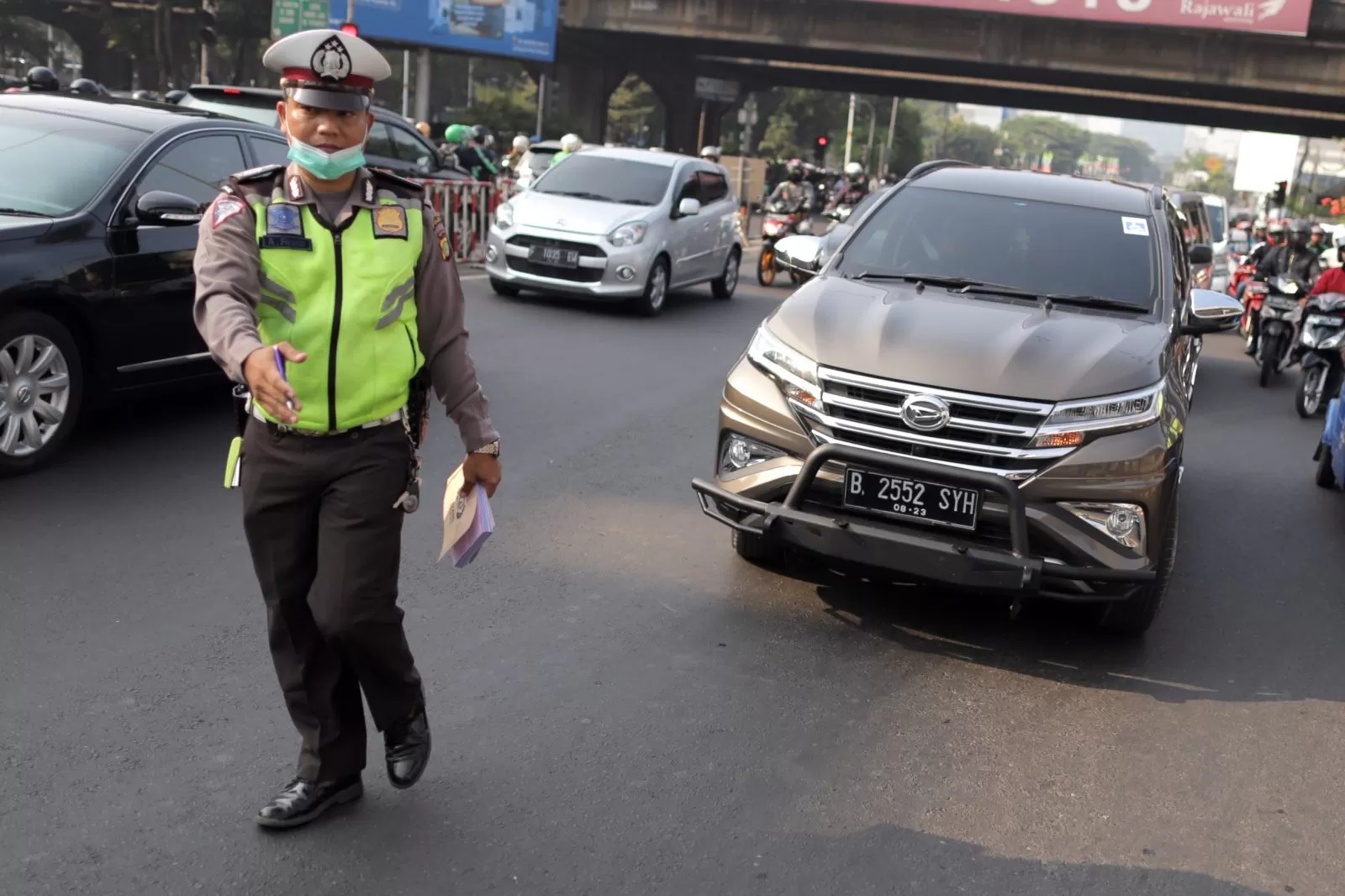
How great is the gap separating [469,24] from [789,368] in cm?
4237

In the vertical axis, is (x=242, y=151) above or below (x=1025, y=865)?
above

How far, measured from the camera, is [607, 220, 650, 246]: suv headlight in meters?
14.2

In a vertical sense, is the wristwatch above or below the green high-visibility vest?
below

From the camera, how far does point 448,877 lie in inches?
133

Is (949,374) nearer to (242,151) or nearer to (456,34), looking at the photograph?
(242,151)

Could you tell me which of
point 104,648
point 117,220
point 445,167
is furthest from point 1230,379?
point 104,648

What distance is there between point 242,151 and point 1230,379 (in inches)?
405

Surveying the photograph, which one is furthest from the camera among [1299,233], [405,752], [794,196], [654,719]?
[794,196]

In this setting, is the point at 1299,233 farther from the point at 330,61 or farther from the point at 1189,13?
the point at 1189,13

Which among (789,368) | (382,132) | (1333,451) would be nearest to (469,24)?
(382,132)

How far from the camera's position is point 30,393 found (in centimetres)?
645

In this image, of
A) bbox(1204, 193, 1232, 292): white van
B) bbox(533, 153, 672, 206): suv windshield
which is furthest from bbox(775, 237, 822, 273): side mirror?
bbox(1204, 193, 1232, 292): white van

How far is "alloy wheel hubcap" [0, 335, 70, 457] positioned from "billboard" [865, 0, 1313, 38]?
3957cm

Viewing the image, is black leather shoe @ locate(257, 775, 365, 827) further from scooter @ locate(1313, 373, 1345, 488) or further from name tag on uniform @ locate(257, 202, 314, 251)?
scooter @ locate(1313, 373, 1345, 488)
